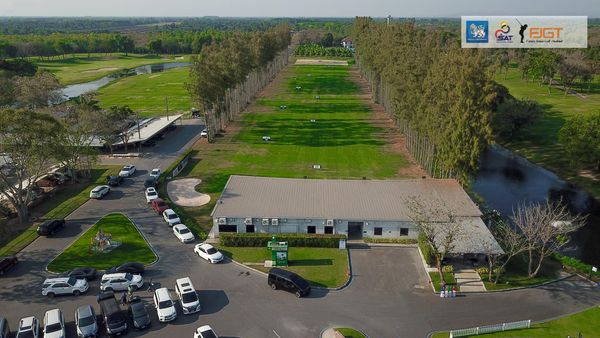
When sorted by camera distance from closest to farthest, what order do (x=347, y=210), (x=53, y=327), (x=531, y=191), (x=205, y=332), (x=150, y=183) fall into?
1. (x=205, y=332)
2. (x=53, y=327)
3. (x=347, y=210)
4. (x=150, y=183)
5. (x=531, y=191)

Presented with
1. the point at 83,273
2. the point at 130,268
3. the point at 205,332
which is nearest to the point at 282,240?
the point at 130,268

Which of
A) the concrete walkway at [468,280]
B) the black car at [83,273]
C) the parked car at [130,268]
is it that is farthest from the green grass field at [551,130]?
the black car at [83,273]

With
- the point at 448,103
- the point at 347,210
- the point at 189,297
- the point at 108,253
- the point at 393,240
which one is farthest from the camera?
the point at 448,103

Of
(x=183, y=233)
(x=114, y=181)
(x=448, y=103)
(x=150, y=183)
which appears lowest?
(x=183, y=233)

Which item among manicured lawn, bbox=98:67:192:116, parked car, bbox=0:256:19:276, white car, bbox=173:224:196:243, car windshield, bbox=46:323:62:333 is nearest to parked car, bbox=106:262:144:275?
white car, bbox=173:224:196:243

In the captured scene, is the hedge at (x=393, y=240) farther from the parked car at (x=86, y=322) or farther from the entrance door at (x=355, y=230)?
the parked car at (x=86, y=322)

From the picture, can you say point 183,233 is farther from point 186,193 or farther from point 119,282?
point 186,193
